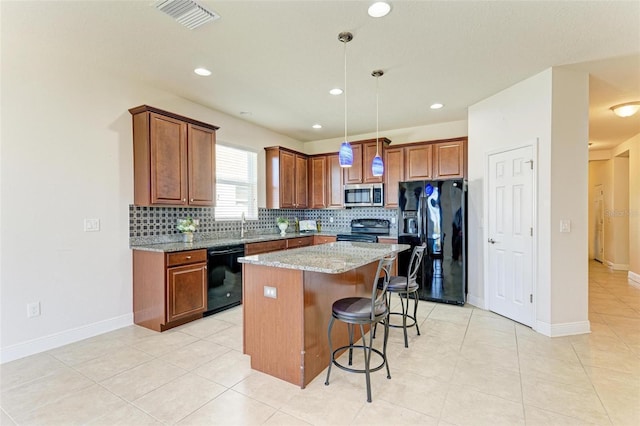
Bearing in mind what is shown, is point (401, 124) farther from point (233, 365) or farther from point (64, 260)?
point (64, 260)

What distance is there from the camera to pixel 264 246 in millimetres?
4555

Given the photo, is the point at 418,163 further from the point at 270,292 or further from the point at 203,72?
the point at 270,292

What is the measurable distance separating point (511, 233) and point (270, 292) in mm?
3029

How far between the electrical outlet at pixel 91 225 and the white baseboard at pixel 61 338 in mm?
986

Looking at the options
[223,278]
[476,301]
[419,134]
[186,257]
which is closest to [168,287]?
[186,257]

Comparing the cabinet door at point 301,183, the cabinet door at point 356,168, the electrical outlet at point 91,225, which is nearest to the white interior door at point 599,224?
the cabinet door at point 356,168

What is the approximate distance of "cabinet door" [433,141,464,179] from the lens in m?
4.82

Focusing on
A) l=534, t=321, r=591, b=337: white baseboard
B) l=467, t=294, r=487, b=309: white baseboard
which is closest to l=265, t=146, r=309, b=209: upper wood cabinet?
l=467, t=294, r=487, b=309: white baseboard

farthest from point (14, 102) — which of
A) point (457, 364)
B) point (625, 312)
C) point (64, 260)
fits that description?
point (625, 312)

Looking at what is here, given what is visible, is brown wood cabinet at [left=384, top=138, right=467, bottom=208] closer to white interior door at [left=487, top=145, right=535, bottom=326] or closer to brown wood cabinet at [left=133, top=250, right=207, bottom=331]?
white interior door at [left=487, top=145, right=535, bottom=326]

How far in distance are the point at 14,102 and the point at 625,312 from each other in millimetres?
7090

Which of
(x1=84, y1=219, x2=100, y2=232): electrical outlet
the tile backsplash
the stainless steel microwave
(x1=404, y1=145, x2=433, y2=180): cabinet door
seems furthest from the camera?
the stainless steel microwave

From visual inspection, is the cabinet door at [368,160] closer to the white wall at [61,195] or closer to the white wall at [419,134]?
the white wall at [419,134]

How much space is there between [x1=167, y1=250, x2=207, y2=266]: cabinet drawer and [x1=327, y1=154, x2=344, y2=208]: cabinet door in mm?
2877
